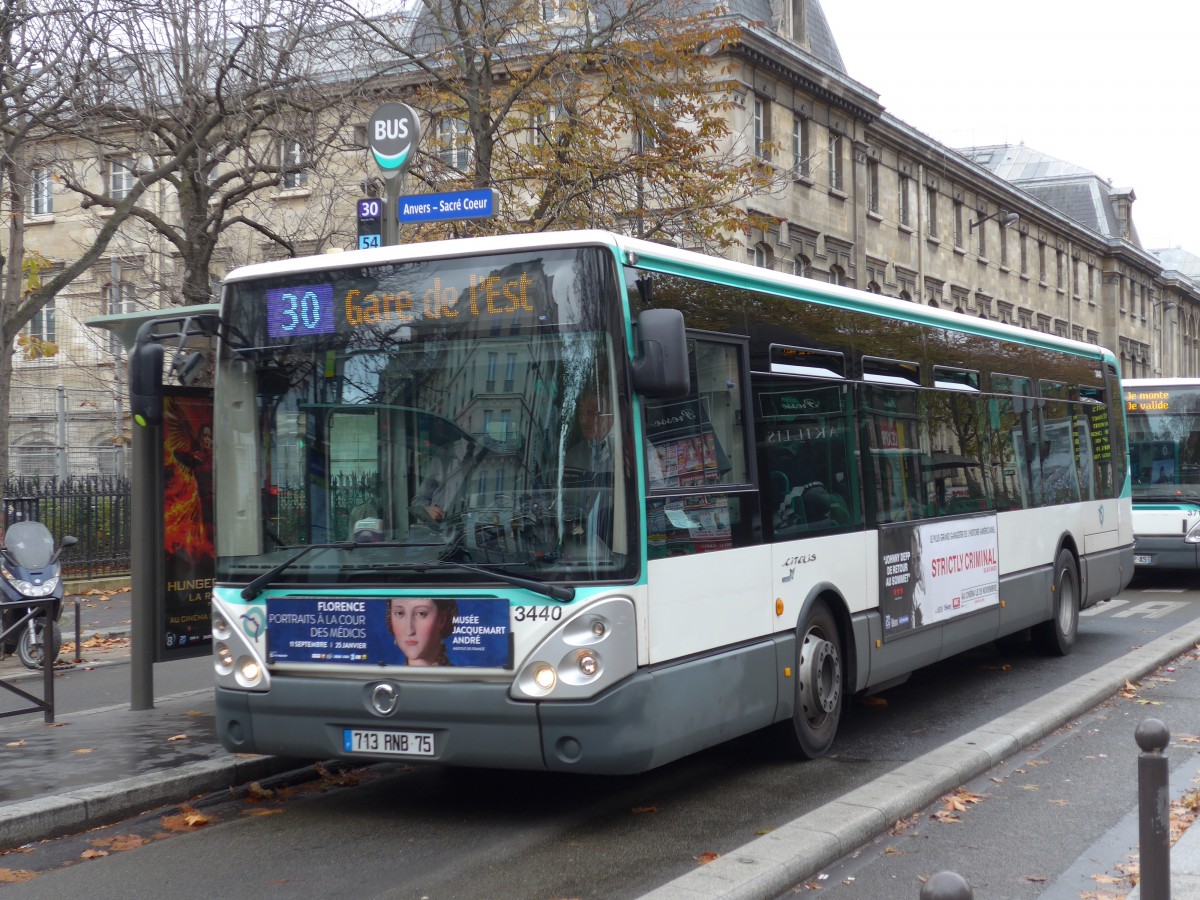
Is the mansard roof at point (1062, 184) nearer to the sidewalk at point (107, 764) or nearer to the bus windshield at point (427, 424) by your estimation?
the sidewalk at point (107, 764)

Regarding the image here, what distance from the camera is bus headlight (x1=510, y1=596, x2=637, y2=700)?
6.42 metres

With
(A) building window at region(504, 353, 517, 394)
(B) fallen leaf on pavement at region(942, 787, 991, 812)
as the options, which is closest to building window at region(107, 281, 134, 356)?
(A) building window at region(504, 353, 517, 394)

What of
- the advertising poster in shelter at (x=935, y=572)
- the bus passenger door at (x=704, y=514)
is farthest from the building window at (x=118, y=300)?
the bus passenger door at (x=704, y=514)

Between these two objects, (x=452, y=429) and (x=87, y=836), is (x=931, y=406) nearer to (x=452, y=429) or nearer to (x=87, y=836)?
(x=452, y=429)

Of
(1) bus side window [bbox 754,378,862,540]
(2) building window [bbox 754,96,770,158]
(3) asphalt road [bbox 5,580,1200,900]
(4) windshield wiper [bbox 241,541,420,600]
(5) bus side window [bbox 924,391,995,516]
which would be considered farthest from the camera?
(2) building window [bbox 754,96,770,158]

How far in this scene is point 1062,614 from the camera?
13094 millimetres

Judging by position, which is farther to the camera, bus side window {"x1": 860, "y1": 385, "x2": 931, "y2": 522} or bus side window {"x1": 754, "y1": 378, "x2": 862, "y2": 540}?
bus side window {"x1": 860, "y1": 385, "x2": 931, "y2": 522}

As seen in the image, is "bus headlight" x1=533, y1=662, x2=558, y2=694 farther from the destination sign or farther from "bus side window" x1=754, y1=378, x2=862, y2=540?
"bus side window" x1=754, y1=378, x2=862, y2=540

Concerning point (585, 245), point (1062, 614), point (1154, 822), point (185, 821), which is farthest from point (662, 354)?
point (1062, 614)

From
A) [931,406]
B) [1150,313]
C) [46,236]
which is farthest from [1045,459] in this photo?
[1150,313]

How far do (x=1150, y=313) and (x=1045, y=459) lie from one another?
67.1 meters

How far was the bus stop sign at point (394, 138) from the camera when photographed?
10672 mm

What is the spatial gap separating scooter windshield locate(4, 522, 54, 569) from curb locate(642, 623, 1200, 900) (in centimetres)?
855

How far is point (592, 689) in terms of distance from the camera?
6.41 metres
